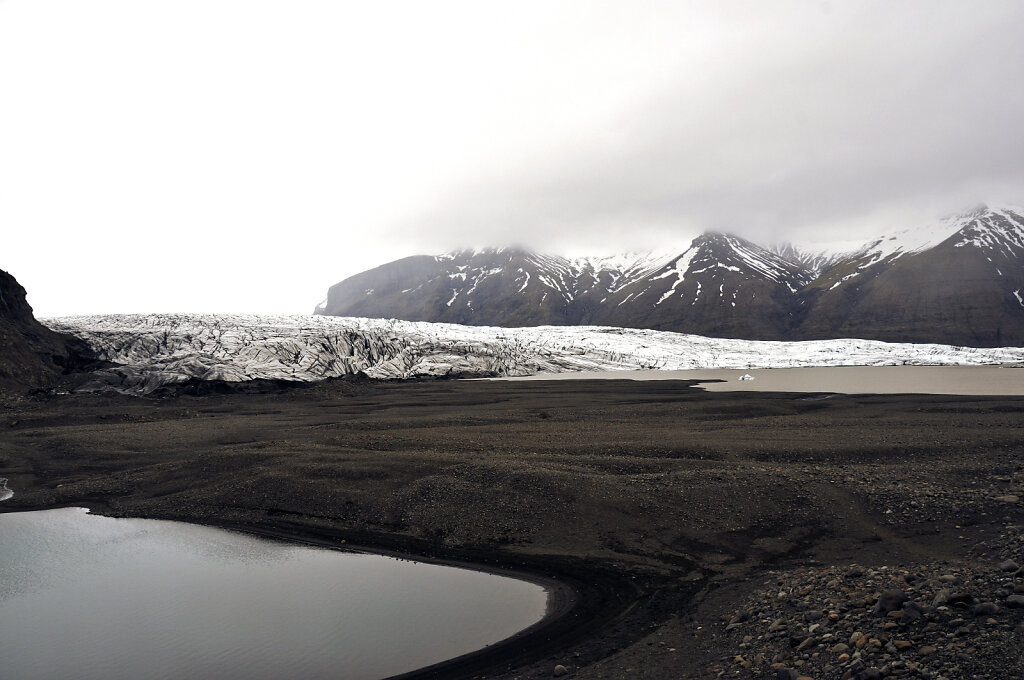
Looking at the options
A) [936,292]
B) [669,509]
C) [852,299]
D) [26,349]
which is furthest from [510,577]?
[852,299]

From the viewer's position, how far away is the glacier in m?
45.4

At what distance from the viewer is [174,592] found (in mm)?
10273

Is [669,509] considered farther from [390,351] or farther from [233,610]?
[390,351]

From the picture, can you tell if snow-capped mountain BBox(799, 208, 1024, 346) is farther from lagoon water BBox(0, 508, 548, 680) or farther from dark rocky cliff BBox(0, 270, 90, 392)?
lagoon water BBox(0, 508, 548, 680)

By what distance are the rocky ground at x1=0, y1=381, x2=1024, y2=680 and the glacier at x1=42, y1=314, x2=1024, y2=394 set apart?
16877mm

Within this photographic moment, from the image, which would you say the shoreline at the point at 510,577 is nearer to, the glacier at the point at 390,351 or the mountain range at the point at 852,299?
the glacier at the point at 390,351

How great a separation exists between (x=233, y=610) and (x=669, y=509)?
343 inches

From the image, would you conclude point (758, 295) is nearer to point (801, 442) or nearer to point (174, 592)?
point (801, 442)

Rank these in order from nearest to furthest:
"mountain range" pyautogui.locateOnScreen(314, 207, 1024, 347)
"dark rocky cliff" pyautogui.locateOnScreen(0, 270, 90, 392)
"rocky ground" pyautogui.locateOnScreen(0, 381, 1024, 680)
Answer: "rocky ground" pyautogui.locateOnScreen(0, 381, 1024, 680), "dark rocky cliff" pyautogui.locateOnScreen(0, 270, 90, 392), "mountain range" pyautogui.locateOnScreen(314, 207, 1024, 347)

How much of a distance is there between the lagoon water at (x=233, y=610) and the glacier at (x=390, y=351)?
3209cm

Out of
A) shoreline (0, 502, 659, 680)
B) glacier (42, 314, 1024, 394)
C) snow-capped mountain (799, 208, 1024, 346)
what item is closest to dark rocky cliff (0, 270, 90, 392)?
glacier (42, 314, 1024, 394)

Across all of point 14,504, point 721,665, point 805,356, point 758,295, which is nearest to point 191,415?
point 14,504

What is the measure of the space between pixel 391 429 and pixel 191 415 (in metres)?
14.4

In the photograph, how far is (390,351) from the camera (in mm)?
60812
